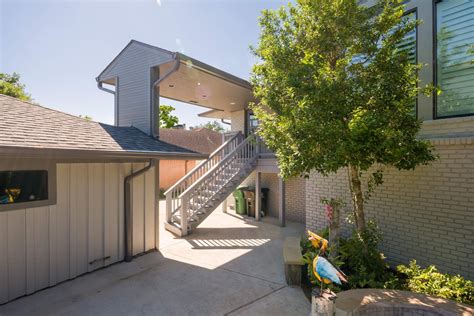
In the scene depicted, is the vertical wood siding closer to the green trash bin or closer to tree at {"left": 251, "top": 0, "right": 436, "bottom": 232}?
tree at {"left": 251, "top": 0, "right": 436, "bottom": 232}

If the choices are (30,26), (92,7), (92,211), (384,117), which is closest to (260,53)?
(384,117)

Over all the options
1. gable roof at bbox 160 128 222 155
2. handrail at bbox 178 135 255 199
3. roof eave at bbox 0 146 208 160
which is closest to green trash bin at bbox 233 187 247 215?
handrail at bbox 178 135 255 199

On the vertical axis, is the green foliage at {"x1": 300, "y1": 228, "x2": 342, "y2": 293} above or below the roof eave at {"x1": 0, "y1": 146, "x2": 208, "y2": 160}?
below

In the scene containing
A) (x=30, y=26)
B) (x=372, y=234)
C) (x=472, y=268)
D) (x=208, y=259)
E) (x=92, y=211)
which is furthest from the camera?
(x=30, y=26)

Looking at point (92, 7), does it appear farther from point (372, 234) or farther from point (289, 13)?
point (372, 234)

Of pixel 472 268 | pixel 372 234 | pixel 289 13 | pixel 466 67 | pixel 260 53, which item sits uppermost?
pixel 289 13

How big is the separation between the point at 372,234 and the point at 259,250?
2740mm

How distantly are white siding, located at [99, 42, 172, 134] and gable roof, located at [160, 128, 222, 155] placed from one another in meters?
13.2

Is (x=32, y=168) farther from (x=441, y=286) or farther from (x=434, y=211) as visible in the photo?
(x=434, y=211)

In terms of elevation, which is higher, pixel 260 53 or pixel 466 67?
pixel 260 53

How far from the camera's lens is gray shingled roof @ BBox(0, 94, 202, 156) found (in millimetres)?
3768

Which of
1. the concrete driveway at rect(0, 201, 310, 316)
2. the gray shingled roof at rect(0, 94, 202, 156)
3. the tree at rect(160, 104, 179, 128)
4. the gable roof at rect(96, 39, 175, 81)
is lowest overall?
the concrete driveway at rect(0, 201, 310, 316)

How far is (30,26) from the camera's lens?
24.8 feet

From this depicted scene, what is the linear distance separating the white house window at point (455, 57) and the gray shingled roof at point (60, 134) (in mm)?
5058
